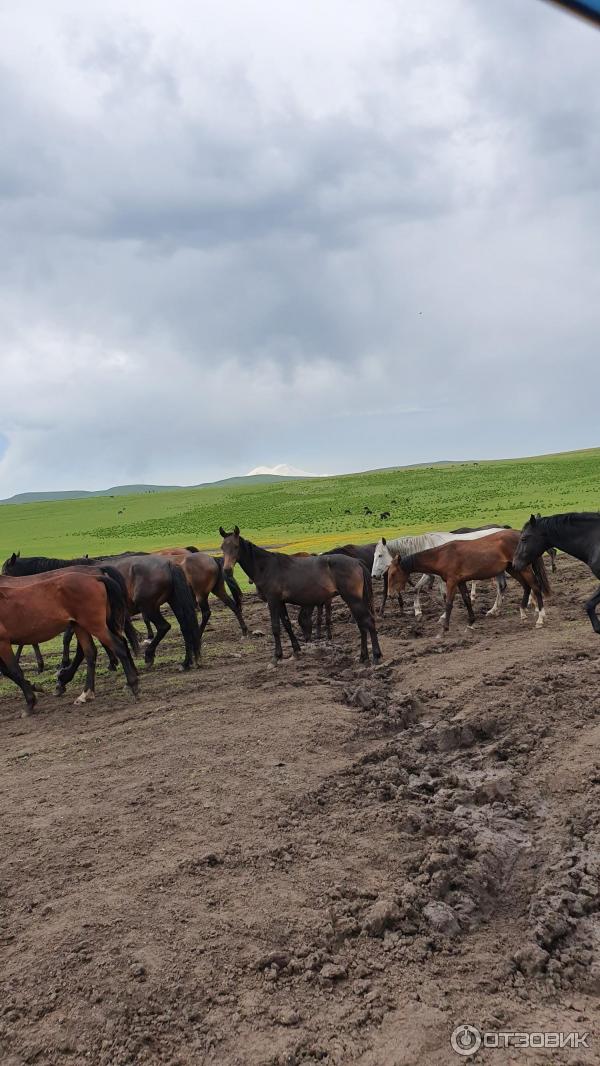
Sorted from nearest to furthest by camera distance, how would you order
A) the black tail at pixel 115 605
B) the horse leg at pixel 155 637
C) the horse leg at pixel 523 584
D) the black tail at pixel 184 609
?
1. the black tail at pixel 115 605
2. the black tail at pixel 184 609
3. the horse leg at pixel 155 637
4. the horse leg at pixel 523 584

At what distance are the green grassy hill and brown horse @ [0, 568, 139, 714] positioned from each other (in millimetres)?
16892

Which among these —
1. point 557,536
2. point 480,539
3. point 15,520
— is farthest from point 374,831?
point 15,520

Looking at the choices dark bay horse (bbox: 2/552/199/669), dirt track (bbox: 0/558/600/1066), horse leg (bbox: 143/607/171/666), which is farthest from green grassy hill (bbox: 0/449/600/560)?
dirt track (bbox: 0/558/600/1066)

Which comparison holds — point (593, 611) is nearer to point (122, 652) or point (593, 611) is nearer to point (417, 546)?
point (417, 546)

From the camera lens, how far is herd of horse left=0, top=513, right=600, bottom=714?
9805 mm

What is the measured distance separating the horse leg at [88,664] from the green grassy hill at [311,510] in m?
16.8

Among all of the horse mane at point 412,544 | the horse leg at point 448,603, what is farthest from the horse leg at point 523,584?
the horse mane at point 412,544

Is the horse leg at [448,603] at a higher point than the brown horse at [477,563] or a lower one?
lower

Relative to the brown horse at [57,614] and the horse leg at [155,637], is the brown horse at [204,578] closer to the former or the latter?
the horse leg at [155,637]

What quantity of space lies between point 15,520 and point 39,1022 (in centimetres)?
7147

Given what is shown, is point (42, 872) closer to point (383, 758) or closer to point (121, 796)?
point (121, 796)

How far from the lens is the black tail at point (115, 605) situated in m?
10.2

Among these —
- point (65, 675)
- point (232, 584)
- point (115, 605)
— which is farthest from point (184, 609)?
point (232, 584)

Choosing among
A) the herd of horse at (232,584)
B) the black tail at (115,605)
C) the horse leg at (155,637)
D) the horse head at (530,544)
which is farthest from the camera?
the horse leg at (155,637)
